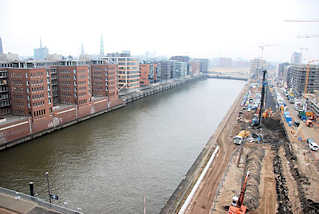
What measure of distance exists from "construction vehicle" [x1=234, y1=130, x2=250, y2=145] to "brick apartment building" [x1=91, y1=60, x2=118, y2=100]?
21.3 m

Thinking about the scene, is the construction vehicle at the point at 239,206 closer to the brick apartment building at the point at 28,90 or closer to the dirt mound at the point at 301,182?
the dirt mound at the point at 301,182

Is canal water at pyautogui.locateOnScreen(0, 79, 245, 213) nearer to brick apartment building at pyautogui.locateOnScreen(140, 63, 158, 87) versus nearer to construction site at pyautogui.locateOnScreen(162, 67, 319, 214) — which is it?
construction site at pyautogui.locateOnScreen(162, 67, 319, 214)

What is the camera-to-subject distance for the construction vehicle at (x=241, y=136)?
885 inches

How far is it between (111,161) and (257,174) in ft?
35.3

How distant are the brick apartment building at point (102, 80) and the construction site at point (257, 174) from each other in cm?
1898

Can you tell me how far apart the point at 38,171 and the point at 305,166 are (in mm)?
18874

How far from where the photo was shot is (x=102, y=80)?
39000 mm

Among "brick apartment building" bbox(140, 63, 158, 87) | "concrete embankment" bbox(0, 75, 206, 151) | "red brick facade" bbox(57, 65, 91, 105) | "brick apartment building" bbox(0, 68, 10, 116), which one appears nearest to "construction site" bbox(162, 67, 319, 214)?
"concrete embankment" bbox(0, 75, 206, 151)

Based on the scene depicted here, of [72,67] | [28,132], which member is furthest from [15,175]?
[72,67]

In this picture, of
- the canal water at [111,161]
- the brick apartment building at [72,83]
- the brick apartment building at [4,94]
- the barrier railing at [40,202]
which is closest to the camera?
the barrier railing at [40,202]

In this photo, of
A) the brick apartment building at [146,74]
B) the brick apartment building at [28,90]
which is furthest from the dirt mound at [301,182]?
the brick apartment building at [146,74]

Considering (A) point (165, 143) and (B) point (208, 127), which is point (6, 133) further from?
(B) point (208, 127)

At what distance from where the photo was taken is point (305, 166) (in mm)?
17828

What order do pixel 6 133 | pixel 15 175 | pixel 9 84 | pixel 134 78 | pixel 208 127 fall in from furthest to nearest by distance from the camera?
pixel 134 78, pixel 208 127, pixel 9 84, pixel 6 133, pixel 15 175
